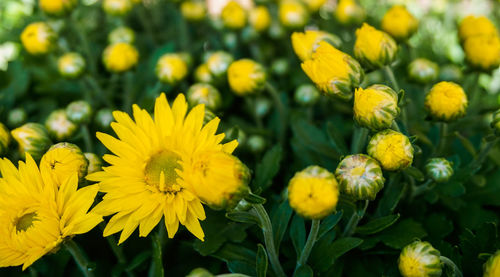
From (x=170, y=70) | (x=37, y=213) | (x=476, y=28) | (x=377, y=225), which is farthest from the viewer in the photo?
(x=170, y=70)

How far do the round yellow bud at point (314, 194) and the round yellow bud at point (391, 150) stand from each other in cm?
22

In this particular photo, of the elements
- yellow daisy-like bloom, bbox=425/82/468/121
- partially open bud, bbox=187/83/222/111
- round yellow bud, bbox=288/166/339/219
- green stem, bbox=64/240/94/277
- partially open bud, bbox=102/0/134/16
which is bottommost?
green stem, bbox=64/240/94/277

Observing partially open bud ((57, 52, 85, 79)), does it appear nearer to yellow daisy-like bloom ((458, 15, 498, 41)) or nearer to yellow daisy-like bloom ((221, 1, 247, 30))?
yellow daisy-like bloom ((221, 1, 247, 30))

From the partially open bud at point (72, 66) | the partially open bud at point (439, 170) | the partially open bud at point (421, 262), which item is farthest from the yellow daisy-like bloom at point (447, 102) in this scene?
the partially open bud at point (72, 66)

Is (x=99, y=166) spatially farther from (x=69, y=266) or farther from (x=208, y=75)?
(x=208, y=75)

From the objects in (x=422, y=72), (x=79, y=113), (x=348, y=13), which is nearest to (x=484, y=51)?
(x=422, y=72)

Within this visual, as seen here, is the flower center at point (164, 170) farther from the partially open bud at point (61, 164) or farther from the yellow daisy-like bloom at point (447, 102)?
the yellow daisy-like bloom at point (447, 102)

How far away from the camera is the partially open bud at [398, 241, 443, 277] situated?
4.25ft

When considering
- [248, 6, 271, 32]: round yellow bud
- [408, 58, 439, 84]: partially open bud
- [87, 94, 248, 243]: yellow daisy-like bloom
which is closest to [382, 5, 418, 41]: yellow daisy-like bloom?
[408, 58, 439, 84]: partially open bud

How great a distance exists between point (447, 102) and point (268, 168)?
2.28 ft

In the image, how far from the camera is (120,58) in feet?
6.98

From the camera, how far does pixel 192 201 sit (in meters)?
1.40

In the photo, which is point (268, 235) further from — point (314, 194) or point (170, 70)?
point (170, 70)

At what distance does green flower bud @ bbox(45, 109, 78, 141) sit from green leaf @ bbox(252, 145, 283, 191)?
0.80m
